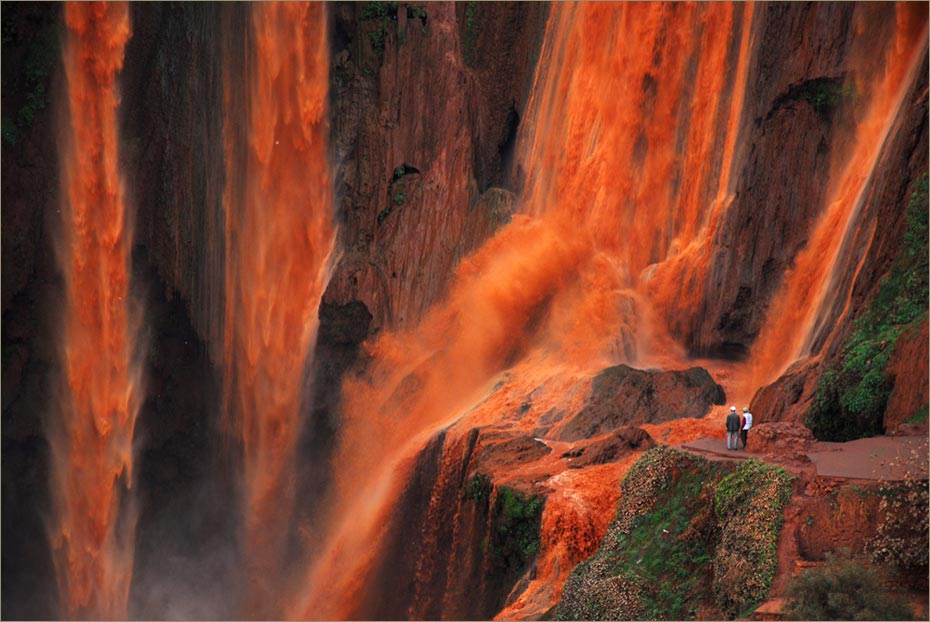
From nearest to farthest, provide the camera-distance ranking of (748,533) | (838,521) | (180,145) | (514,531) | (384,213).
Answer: (838,521) < (748,533) < (514,531) < (384,213) < (180,145)

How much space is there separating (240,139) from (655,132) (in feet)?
33.6

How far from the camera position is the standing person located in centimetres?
1817

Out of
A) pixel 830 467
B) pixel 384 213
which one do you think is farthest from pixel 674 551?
pixel 384 213

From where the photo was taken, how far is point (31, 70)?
31812 mm

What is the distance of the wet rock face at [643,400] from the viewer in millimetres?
23406

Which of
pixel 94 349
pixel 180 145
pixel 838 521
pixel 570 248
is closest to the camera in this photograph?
pixel 838 521

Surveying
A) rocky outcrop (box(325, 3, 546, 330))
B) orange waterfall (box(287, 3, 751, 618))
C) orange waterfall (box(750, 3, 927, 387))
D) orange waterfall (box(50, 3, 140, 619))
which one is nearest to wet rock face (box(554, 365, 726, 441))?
orange waterfall (box(750, 3, 927, 387))

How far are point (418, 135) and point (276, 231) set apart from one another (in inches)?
166

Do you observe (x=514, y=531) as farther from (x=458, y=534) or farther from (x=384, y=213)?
(x=384, y=213)

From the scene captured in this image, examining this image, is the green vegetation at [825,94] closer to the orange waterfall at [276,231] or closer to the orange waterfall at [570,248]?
the orange waterfall at [570,248]

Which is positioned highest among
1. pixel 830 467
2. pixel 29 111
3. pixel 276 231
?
pixel 29 111

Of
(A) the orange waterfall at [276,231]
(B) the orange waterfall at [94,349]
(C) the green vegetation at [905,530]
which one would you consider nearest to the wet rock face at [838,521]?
(C) the green vegetation at [905,530]

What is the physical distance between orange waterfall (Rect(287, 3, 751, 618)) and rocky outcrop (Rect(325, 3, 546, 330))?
84cm

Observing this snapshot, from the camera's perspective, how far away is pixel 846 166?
79.6 ft
